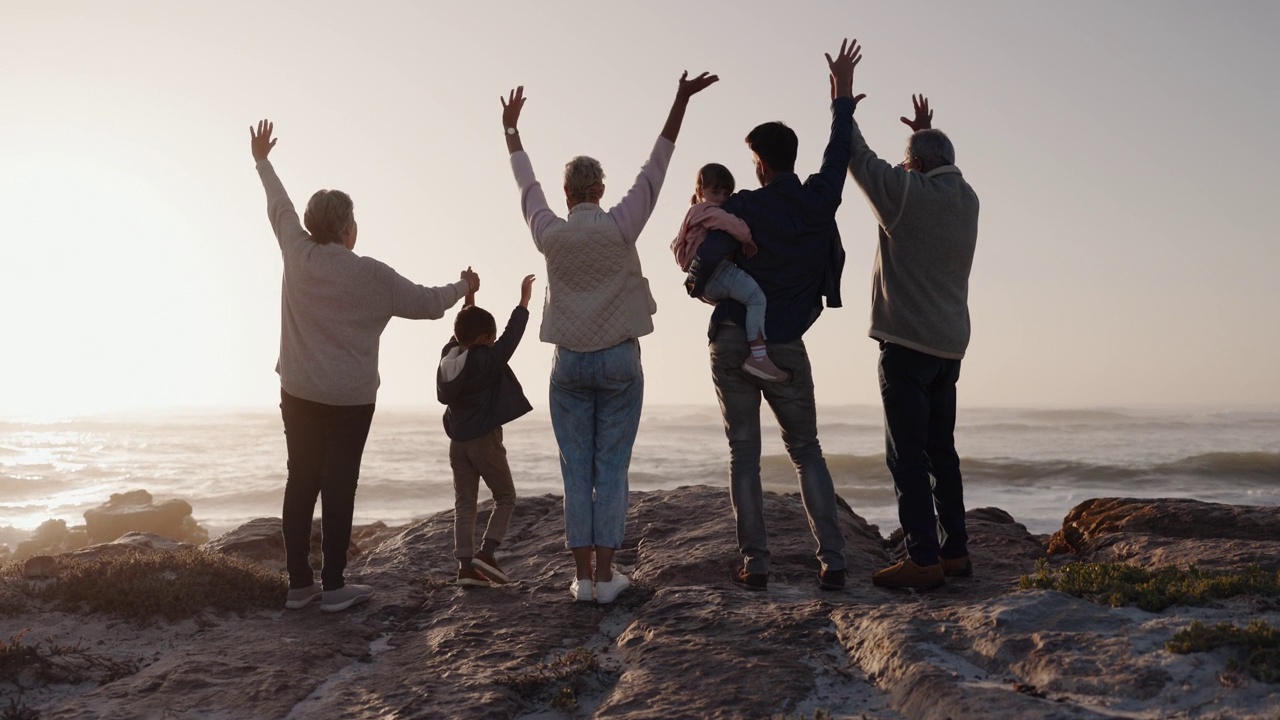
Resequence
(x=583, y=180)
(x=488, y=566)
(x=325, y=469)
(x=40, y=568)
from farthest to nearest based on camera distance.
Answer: (x=488, y=566)
(x=40, y=568)
(x=325, y=469)
(x=583, y=180)

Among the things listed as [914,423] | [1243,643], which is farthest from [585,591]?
[1243,643]

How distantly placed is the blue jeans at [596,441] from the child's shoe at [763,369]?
2.02 feet

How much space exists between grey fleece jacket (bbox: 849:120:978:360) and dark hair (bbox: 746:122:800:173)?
37 cm

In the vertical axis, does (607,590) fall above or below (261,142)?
below

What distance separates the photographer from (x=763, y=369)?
16.2 feet

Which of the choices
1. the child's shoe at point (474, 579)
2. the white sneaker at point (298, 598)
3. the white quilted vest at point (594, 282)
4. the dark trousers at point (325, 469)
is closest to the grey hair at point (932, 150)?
the white quilted vest at point (594, 282)

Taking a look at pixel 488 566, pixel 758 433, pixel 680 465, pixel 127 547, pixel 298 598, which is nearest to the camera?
pixel 758 433

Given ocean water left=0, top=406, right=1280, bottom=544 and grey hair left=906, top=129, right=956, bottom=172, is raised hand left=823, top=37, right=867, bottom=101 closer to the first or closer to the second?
grey hair left=906, top=129, right=956, bottom=172

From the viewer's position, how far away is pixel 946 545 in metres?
5.62

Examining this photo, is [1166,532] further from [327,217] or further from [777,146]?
[327,217]

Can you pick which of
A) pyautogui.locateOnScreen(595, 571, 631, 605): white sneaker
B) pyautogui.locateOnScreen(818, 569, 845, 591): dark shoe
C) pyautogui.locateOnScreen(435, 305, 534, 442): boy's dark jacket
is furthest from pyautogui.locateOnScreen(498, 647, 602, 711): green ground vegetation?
pyautogui.locateOnScreen(435, 305, 534, 442): boy's dark jacket

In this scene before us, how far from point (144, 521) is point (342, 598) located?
13650 mm

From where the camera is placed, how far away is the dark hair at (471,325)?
6086mm

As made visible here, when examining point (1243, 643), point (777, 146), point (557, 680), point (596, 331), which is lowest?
point (557, 680)
